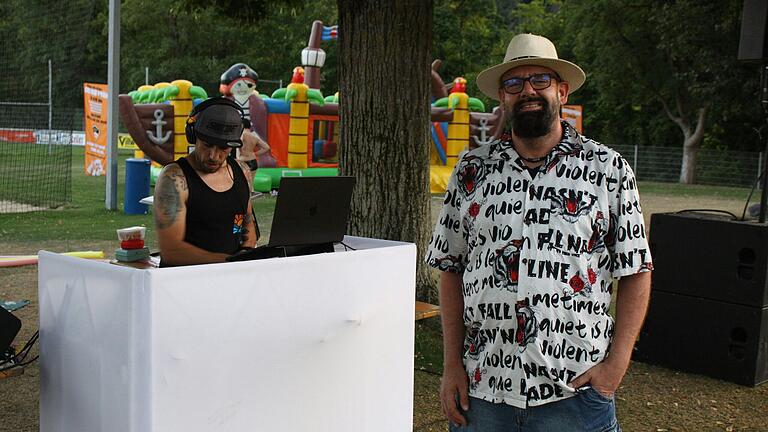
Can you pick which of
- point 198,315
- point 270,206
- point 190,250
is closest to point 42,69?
point 270,206

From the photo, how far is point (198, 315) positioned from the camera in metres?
2.66

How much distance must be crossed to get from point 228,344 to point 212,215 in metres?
1.23

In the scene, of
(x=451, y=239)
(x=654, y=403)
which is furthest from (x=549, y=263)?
(x=654, y=403)

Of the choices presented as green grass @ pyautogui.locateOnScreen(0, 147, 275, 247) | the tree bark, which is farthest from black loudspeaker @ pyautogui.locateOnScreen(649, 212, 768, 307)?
the tree bark

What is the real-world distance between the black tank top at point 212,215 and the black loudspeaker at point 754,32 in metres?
4.20

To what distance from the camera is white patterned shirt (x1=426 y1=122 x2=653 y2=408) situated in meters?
2.42

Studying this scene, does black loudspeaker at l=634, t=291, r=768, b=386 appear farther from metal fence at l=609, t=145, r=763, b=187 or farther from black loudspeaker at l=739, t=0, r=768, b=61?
metal fence at l=609, t=145, r=763, b=187

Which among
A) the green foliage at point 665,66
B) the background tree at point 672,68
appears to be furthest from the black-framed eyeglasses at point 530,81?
the background tree at point 672,68

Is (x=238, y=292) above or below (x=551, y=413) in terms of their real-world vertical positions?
above

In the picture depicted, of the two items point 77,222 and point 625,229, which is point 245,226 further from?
point 77,222

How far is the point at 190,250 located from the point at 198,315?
1028mm

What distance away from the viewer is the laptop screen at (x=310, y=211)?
9.79 ft

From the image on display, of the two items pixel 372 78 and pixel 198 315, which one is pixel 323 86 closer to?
pixel 372 78

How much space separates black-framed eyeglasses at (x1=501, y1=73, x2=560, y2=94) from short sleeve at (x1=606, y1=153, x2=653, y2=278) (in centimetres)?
29
